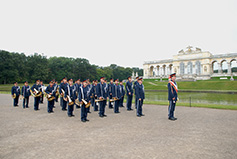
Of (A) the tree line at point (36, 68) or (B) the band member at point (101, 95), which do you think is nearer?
(B) the band member at point (101, 95)

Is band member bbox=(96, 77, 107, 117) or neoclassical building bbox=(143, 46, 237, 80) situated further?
neoclassical building bbox=(143, 46, 237, 80)

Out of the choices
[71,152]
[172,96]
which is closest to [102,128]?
[71,152]

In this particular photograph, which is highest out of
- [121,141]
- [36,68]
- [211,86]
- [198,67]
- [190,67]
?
[190,67]

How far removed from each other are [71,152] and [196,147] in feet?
11.4

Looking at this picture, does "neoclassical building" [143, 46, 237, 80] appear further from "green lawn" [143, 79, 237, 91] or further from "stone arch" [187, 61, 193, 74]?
"green lawn" [143, 79, 237, 91]

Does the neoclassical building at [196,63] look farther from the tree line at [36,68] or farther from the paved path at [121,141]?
the paved path at [121,141]

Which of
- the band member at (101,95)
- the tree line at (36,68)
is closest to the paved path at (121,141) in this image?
the band member at (101,95)

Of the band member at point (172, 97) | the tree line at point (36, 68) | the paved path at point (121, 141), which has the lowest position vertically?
the paved path at point (121, 141)

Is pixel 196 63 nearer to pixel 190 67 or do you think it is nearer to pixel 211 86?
pixel 190 67

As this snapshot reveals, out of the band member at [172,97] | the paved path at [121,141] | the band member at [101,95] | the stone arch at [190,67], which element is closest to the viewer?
the paved path at [121,141]

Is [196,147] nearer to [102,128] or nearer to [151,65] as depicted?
[102,128]

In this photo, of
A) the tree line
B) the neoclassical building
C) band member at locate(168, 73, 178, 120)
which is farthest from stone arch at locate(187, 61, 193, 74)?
band member at locate(168, 73, 178, 120)

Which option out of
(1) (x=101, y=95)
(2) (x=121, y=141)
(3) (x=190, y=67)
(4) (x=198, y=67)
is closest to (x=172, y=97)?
(1) (x=101, y=95)

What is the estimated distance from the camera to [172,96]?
8.79m
